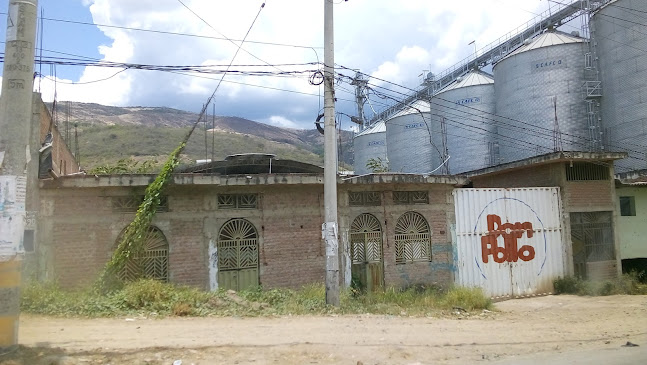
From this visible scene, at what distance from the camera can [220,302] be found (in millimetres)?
9656

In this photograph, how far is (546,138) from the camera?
19.7 meters

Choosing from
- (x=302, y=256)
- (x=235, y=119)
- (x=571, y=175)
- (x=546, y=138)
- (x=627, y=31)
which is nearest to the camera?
(x=302, y=256)

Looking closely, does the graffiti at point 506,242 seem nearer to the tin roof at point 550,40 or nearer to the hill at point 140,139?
the hill at point 140,139

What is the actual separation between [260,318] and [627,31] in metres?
17.3

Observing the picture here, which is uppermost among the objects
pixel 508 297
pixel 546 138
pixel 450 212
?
pixel 546 138

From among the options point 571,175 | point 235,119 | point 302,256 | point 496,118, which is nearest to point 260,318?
point 302,256

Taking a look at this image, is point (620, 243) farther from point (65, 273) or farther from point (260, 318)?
point (65, 273)

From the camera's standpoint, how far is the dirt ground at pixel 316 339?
593 cm

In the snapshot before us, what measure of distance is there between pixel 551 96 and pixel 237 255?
48.1 ft

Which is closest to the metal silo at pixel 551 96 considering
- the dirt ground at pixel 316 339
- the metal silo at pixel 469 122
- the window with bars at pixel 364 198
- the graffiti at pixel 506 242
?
the metal silo at pixel 469 122

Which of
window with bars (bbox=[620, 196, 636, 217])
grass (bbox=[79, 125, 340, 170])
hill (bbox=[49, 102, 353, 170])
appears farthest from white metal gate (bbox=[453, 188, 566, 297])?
grass (bbox=[79, 125, 340, 170])

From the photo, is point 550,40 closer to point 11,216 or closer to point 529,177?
point 529,177

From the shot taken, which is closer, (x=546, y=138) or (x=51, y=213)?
(x=51, y=213)

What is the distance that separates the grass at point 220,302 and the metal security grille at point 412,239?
147 centimetres
